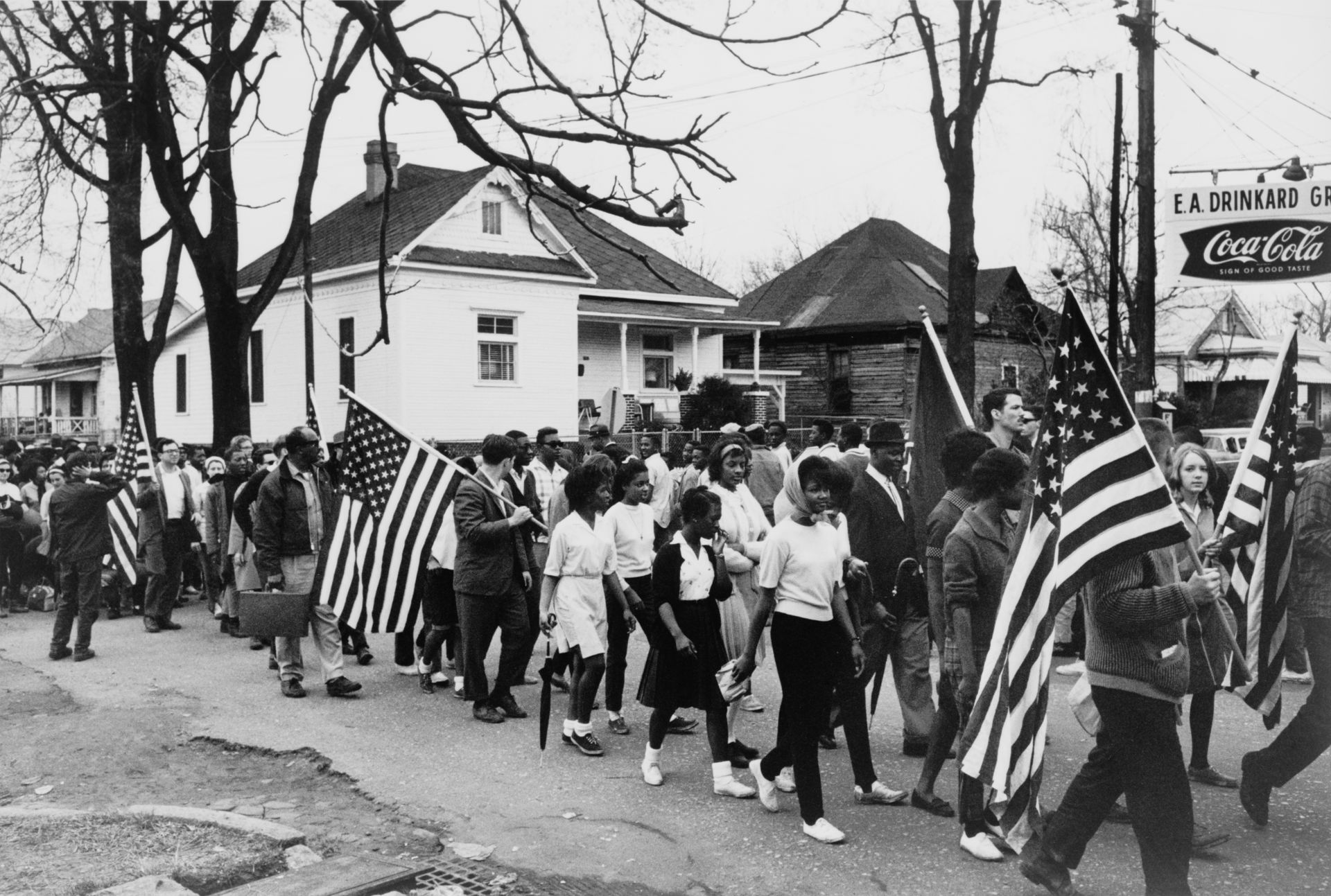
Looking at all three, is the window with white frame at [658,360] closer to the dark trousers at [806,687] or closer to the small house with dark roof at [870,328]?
the small house with dark roof at [870,328]

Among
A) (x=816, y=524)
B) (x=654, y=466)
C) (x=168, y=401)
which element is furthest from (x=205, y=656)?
(x=168, y=401)

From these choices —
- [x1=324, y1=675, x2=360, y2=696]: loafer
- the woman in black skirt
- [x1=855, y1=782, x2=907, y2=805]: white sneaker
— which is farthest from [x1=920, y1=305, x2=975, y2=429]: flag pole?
[x1=324, y1=675, x2=360, y2=696]: loafer

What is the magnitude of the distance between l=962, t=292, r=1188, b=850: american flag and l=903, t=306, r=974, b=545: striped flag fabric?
266 cm

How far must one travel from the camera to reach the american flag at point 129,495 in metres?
12.5

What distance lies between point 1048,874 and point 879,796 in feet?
5.00

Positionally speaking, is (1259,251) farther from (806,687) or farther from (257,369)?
(257,369)

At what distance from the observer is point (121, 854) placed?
5.77 metres

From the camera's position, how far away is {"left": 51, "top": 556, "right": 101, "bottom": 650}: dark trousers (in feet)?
37.2

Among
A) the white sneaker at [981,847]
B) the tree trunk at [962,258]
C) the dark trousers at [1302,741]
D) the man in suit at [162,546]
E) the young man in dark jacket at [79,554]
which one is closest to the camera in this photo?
the white sneaker at [981,847]

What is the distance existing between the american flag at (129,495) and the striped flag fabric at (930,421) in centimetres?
832

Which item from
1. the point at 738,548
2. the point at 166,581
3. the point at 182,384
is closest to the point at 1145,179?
the point at 738,548

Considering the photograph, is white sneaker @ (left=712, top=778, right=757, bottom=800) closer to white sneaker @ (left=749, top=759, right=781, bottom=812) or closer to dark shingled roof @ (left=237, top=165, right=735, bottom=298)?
white sneaker @ (left=749, top=759, right=781, bottom=812)

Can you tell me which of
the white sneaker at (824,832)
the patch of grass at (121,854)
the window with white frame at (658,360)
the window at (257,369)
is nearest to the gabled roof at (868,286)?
the window with white frame at (658,360)

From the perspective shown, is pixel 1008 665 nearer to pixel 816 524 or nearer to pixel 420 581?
pixel 816 524
